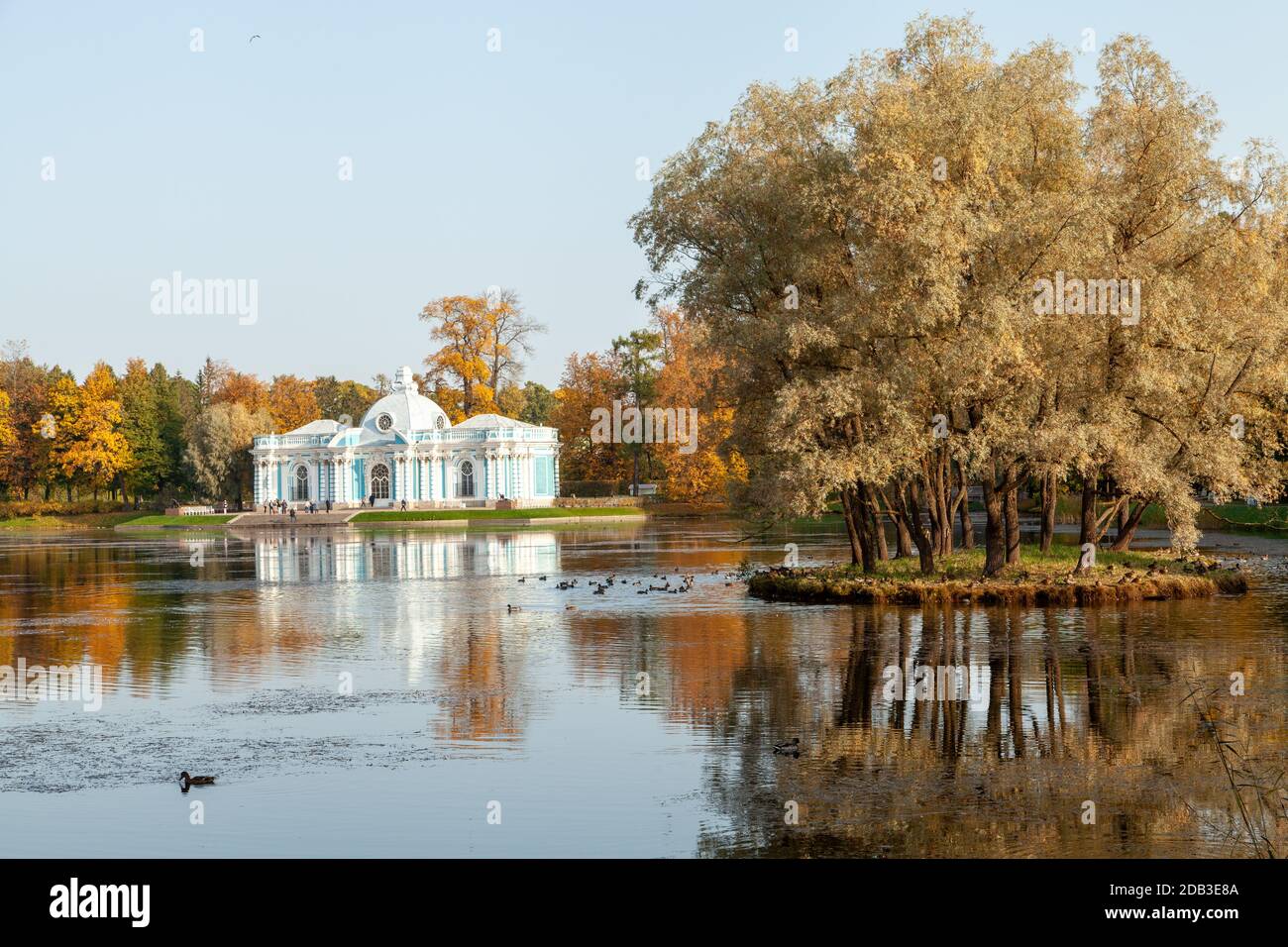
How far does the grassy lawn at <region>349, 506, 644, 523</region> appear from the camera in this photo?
296 ft

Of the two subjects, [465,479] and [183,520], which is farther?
[465,479]

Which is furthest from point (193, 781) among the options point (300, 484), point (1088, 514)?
point (300, 484)

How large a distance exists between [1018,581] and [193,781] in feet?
67.0

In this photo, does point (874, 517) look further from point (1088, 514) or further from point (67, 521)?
point (67, 521)

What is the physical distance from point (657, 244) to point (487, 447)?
67.2 metres

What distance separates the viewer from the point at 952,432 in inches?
1165

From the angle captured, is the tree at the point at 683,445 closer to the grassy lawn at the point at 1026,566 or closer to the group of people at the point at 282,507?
the group of people at the point at 282,507

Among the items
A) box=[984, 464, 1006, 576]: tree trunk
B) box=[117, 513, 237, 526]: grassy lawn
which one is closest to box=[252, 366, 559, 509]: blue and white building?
box=[117, 513, 237, 526]: grassy lawn

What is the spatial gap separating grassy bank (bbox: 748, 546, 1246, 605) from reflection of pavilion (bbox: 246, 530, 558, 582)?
47.0 ft

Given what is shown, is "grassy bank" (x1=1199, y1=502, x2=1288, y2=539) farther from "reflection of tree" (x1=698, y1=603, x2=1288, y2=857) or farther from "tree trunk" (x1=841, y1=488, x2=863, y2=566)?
"reflection of tree" (x1=698, y1=603, x2=1288, y2=857)

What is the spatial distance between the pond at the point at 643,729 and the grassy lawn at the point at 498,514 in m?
56.4

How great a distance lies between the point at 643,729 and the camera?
55.6 ft
